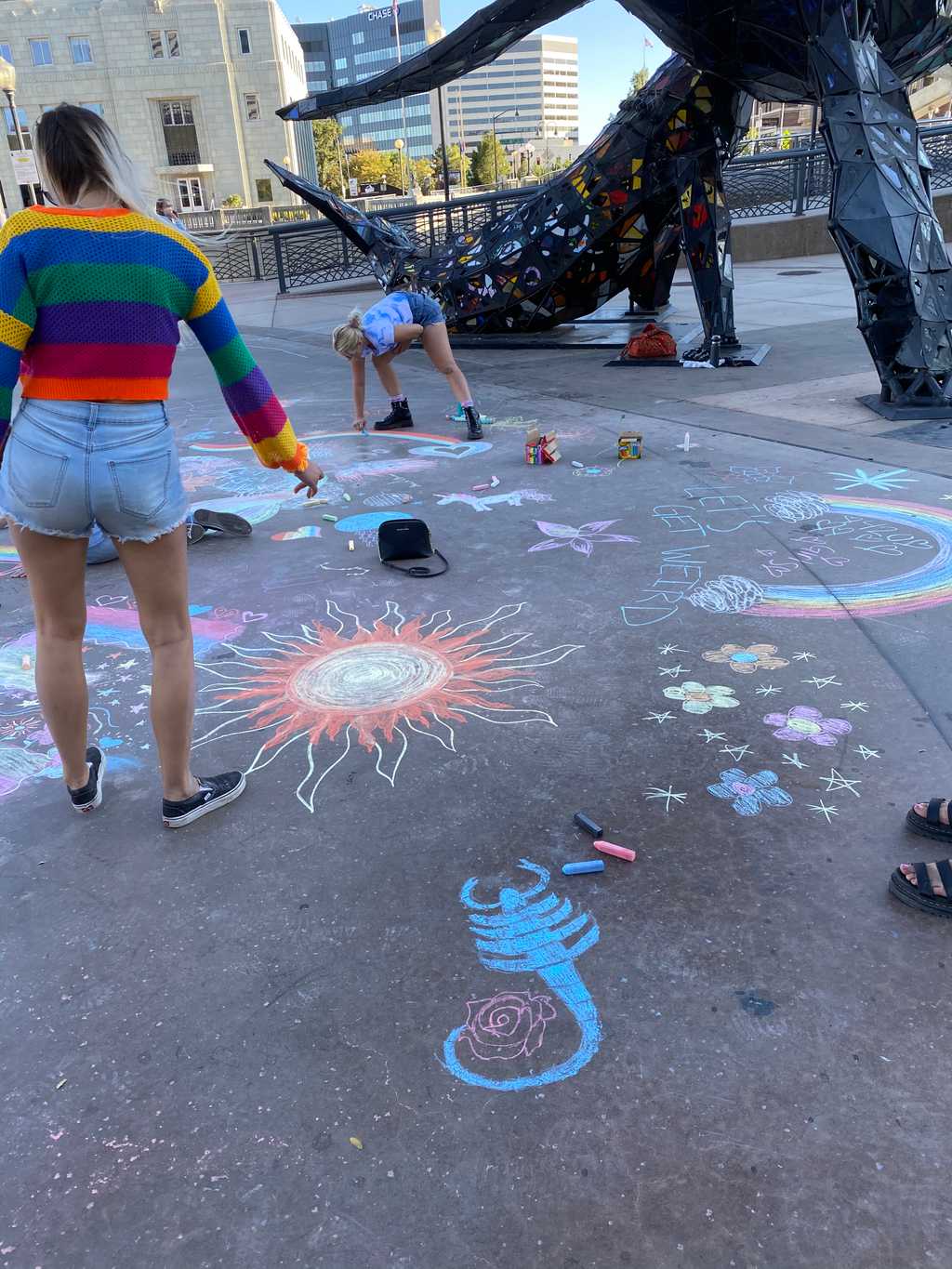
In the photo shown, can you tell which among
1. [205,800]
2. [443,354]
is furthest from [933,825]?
[443,354]

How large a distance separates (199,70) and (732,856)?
229ft

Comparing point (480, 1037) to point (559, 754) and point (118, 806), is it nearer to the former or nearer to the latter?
point (559, 754)

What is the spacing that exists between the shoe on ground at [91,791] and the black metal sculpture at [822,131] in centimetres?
632

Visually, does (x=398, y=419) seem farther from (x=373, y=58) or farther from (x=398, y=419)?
(x=373, y=58)

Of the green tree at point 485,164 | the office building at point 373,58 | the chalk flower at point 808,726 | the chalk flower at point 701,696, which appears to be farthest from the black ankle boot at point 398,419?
the office building at point 373,58

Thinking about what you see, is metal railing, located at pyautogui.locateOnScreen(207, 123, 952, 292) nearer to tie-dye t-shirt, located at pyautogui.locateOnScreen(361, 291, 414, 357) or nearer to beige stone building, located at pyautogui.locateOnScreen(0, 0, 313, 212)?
tie-dye t-shirt, located at pyautogui.locateOnScreen(361, 291, 414, 357)

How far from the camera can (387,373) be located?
7.71 metres

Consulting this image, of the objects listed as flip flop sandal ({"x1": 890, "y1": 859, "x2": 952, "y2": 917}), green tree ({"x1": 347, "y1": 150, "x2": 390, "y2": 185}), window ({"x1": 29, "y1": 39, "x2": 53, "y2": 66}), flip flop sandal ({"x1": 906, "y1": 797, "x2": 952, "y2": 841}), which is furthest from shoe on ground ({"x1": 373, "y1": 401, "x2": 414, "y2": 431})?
green tree ({"x1": 347, "y1": 150, "x2": 390, "y2": 185})

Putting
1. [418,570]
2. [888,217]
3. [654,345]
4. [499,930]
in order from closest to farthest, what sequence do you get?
[499,930]
[418,570]
[888,217]
[654,345]

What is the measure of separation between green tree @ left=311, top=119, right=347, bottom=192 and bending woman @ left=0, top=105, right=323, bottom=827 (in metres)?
85.7

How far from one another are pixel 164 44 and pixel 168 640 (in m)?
71.0

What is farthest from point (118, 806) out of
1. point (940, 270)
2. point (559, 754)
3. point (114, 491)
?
point (940, 270)

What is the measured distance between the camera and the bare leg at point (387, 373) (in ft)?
24.5

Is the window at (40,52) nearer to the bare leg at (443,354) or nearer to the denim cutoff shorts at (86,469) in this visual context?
the bare leg at (443,354)
